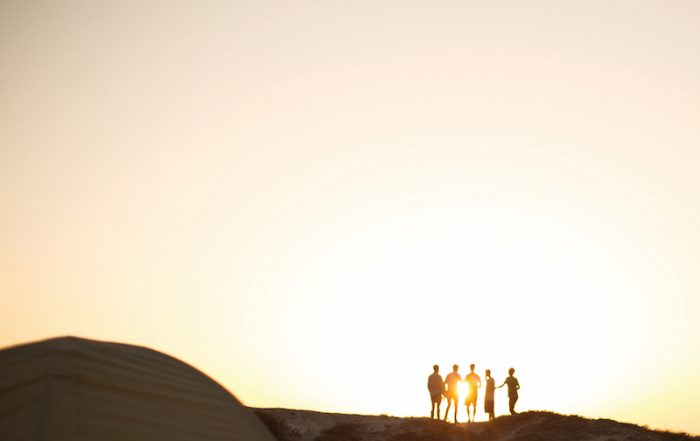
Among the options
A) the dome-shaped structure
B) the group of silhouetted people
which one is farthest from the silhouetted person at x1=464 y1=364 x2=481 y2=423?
the dome-shaped structure

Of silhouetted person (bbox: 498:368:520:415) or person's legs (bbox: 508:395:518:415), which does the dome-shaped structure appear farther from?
person's legs (bbox: 508:395:518:415)

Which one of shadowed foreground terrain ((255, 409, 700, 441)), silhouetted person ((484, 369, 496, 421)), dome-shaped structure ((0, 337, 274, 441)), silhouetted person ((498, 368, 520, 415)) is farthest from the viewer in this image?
silhouetted person ((498, 368, 520, 415))

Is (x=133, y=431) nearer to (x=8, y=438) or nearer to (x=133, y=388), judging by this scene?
(x=133, y=388)

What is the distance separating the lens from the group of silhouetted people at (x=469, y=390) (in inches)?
1073

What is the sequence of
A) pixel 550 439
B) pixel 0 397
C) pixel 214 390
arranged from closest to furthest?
pixel 0 397, pixel 214 390, pixel 550 439

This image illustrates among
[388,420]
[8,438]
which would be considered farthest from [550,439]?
[8,438]

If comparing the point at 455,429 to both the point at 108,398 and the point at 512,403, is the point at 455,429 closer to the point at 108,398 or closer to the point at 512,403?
the point at 512,403

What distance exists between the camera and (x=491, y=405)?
1138 inches

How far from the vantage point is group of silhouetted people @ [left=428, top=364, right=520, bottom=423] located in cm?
2727

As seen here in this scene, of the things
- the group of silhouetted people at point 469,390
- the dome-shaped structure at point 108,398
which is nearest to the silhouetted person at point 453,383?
the group of silhouetted people at point 469,390

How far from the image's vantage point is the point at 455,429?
26.5m

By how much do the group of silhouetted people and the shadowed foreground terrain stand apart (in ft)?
2.32

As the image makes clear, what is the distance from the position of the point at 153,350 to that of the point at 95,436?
8.16 ft

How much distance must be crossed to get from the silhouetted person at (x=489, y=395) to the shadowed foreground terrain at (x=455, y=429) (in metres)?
0.61
